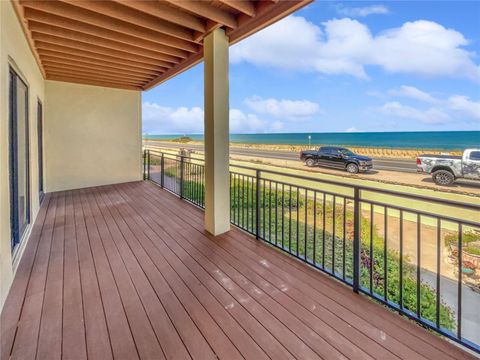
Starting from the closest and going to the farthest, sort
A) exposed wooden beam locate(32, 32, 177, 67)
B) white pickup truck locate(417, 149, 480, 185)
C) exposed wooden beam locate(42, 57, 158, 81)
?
exposed wooden beam locate(32, 32, 177, 67) → exposed wooden beam locate(42, 57, 158, 81) → white pickup truck locate(417, 149, 480, 185)

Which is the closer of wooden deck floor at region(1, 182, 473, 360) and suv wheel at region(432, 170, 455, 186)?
wooden deck floor at region(1, 182, 473, 360)

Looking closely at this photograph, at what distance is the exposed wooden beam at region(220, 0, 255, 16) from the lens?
2.37 meters

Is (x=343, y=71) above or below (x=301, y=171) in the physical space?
above

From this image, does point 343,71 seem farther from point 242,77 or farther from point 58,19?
point 58,19

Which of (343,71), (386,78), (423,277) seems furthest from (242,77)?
(423,277)

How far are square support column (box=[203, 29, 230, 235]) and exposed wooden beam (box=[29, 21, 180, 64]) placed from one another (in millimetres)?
1255

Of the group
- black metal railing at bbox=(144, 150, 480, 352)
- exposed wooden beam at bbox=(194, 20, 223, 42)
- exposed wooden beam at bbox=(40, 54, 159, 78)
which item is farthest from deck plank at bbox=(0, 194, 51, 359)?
exposed wooden beam at bbox=(194, 20, 223, 42)

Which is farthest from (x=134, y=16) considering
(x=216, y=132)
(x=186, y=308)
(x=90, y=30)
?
(x=186, y=308)

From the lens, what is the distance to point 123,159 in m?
6.62

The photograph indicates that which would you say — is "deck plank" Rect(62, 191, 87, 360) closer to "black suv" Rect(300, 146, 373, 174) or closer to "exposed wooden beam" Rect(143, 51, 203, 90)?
"exposed wooden beam" Rect(143, 51, 203, 90)

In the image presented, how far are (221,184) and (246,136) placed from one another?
60.0m

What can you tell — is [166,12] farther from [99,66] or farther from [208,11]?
[99,66]

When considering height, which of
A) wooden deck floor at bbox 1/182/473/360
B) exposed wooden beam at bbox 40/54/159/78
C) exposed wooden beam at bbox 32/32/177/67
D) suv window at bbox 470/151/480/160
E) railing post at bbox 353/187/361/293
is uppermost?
exposed wooden beam at bbox 40/54/159/78

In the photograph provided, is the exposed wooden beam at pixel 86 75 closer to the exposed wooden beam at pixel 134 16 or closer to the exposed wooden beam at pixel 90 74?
the exposed wooden beam at pixel 90 74
